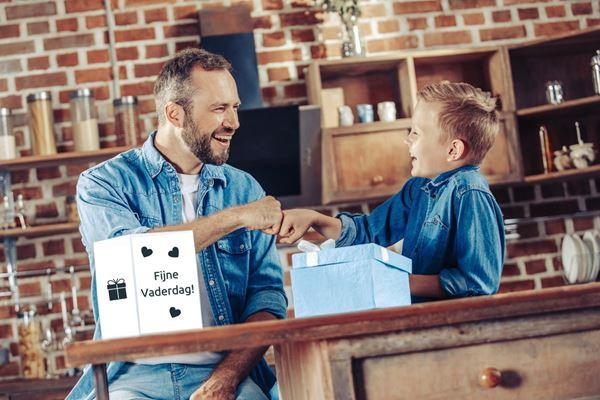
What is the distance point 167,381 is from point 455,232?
700mm

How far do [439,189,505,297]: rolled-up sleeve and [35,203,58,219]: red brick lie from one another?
2635mm

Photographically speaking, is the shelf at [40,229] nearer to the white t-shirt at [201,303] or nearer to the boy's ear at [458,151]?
the white t-shirt at [201,303]

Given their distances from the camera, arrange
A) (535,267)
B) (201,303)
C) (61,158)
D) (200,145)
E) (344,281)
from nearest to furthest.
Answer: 1. (344,281)
2. (201,303)
3. (200,145)
4. (61,158)
5. (535,267)

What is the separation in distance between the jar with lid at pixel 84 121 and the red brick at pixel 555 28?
215cm

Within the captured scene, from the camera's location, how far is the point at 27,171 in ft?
13.8

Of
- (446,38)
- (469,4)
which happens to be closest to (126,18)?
(446,38)

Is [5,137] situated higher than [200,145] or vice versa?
[5,137]

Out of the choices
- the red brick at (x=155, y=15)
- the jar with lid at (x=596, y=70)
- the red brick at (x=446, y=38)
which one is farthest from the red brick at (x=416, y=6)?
the red brick at (x=155, y=15)

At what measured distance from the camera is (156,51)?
4281 mm

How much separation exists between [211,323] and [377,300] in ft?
2.28

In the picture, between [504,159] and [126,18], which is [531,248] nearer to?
[504,159]

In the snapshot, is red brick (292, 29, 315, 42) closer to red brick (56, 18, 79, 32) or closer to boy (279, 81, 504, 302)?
red brick (56, 18, 79, 32)

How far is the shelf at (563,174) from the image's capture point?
162 inches

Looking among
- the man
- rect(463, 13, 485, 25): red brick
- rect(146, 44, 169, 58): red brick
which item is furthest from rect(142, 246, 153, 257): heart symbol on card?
rect(463, 13, 485, 25): red brick
